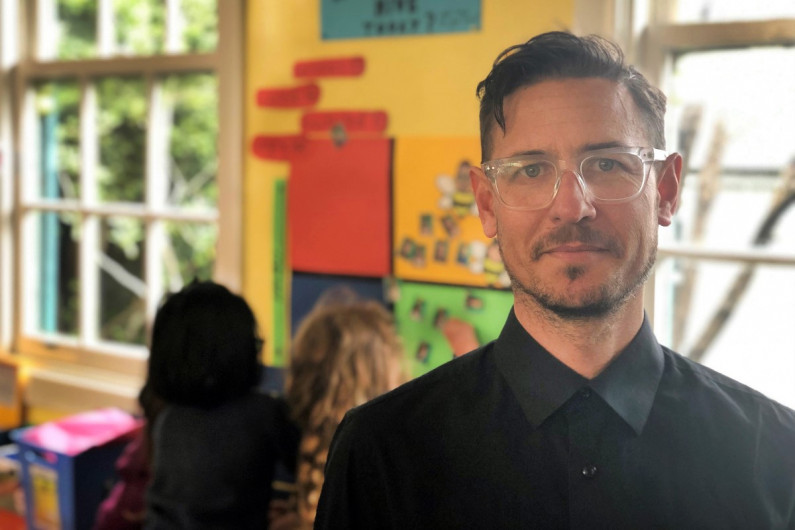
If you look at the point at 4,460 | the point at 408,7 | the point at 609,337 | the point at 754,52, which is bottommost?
the point at 4,460

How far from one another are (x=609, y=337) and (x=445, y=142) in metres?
1.18

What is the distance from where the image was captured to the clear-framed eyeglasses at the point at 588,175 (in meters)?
0.83

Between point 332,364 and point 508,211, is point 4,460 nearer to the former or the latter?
point 332,364

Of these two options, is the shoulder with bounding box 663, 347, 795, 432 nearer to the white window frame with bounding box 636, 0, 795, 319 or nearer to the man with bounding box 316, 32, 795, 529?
the man with bounding box 316, 32, 795, 529

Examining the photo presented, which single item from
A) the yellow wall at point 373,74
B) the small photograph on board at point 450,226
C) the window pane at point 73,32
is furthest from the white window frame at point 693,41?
the window pane at point 73,32

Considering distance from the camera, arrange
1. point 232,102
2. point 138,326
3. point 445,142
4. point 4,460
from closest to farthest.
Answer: point 445,142 < point 232,102 < point 4,460 < point 138,326

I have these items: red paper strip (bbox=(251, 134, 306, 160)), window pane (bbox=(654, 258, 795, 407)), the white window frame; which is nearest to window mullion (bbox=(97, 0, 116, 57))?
red paper strip (bbox=(251, 134, 306, 160))

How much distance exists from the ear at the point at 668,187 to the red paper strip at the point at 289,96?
1.47 meters

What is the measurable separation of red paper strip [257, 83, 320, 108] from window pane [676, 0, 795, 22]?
37.4 inches

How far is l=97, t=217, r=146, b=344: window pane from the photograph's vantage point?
290 cm

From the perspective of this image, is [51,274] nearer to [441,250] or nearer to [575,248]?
[441,250]

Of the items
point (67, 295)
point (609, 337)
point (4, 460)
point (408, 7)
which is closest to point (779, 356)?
point (609, 337)

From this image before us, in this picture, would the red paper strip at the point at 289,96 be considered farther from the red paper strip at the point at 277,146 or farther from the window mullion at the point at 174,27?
the window mullion at the point at 174,27

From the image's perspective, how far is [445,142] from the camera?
1.99 meters
